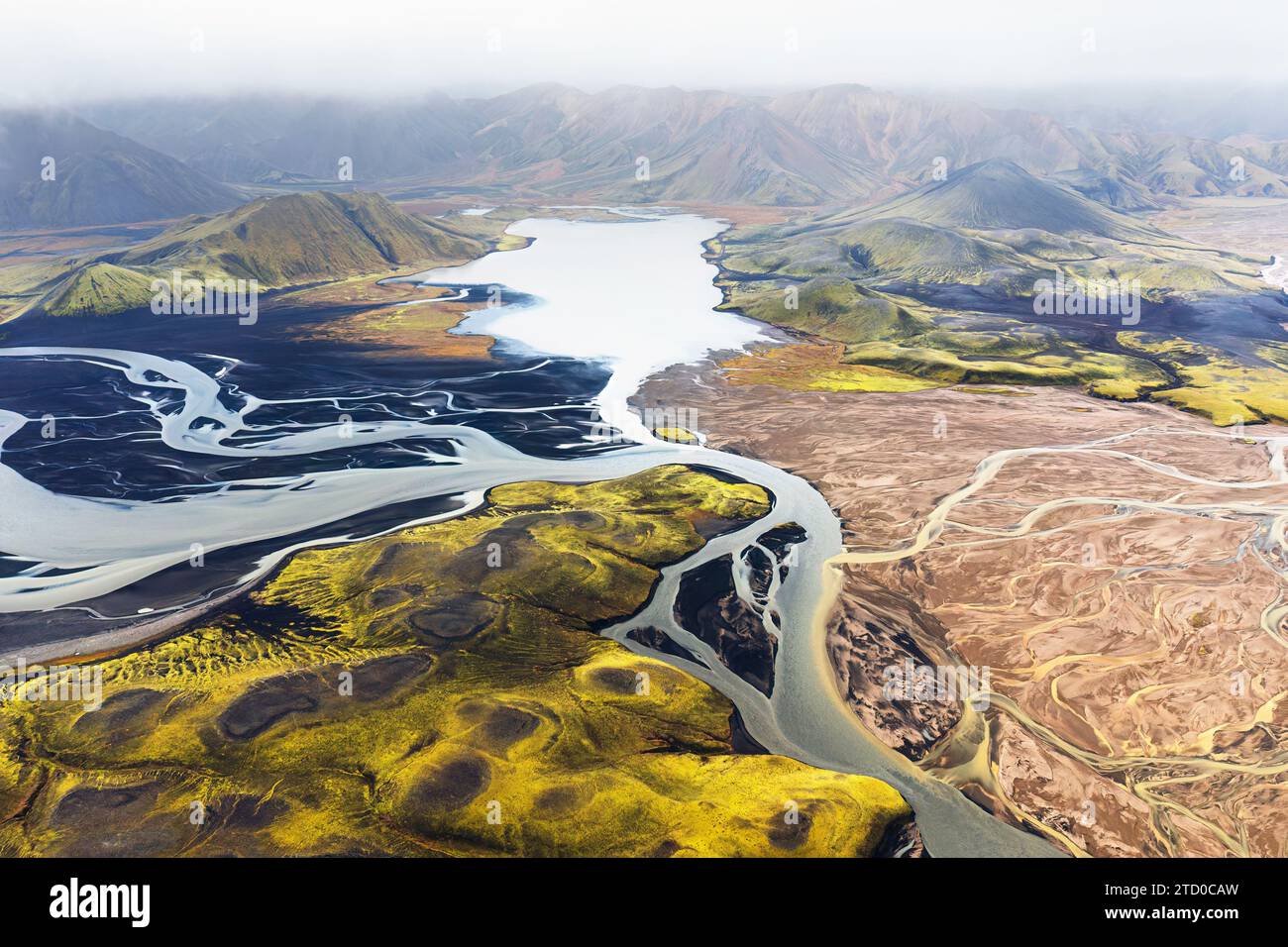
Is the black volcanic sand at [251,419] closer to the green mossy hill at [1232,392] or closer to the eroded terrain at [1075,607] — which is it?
the eroded terrain at [1075,607]

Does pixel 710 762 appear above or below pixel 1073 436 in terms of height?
below

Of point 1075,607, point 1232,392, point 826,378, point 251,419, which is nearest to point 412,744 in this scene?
point 1075,607

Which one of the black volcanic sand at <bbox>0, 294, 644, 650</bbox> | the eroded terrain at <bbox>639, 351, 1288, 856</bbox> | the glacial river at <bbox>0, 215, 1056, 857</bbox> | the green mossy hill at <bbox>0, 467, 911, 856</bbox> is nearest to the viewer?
the green mossy hill at <bbox>0, 467, 911, 856</bbox>

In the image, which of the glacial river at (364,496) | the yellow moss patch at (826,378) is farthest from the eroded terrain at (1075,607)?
the yellow moss patch at (826,378)

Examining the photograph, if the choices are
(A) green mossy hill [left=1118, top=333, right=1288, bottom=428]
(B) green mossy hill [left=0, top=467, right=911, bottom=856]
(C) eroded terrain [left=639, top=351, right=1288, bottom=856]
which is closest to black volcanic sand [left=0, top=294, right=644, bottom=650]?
(B) green mossy hill [left=0, top=467, right=911, bottom=856]

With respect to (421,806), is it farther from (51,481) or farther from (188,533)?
(51,481)

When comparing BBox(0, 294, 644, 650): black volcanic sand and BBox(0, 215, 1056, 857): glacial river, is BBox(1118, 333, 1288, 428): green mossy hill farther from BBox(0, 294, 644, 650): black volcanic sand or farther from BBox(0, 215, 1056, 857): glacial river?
BBox(0, 294, 644, 650): black volcanic sand

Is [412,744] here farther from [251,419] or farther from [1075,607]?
[251,419]

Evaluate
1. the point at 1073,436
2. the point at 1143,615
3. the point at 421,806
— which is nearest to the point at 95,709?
the point at 421,806
